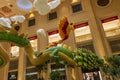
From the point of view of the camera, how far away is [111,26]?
22.5ft

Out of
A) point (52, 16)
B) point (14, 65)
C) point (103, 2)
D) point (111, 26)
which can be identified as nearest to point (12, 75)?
point (14, 65)

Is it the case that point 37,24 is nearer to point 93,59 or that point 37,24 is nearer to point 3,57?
point 3,57

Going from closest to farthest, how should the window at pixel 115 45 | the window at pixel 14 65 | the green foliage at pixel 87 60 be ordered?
the green foliage at pixel 87 60 → the window at pixel 115 45 → the window at pixel 14 65

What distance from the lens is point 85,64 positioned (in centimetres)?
252

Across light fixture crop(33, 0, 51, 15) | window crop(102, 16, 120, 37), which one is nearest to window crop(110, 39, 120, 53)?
window crop(102, 16, 120, 37)

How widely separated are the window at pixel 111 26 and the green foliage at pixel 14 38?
4989mm

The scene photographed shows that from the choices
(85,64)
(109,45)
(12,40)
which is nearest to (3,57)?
(12,40)

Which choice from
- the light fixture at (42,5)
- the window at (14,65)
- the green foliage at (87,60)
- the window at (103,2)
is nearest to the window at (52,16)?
the window at (103,2)

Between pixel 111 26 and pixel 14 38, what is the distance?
212 inches

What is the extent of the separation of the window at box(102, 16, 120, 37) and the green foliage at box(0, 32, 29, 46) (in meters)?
4.99

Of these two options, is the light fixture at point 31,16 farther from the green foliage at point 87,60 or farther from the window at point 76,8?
the green foliage at point 87,60

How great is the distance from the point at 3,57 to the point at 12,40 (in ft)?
1.32

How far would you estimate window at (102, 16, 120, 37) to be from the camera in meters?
6.69

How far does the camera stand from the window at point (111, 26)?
669 cm
